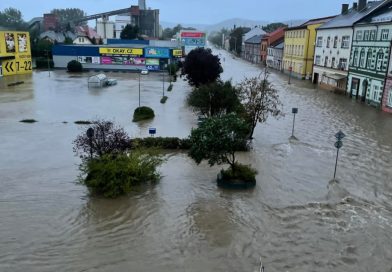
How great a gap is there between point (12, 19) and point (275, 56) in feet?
349

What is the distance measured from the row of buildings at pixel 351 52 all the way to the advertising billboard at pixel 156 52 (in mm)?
22140

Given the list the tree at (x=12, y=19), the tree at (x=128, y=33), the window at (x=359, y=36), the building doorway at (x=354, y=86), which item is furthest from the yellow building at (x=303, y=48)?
the tree at (x=12, y=19)

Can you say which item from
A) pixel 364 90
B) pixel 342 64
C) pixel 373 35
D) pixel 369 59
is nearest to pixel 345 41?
pixel 342 64

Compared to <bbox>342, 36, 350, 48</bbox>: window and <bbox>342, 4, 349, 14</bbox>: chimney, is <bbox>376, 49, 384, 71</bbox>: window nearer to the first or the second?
<bbox>342, 36, 350, 48</bbox>: window

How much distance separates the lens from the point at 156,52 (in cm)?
6669

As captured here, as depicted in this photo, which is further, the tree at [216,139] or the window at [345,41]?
the window at [345,41]

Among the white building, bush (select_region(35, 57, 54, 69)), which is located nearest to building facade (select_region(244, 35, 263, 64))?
Result: the white building

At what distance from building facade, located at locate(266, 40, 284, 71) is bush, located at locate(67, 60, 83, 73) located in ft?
125

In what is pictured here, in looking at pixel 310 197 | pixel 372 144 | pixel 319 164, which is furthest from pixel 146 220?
pixel 372 144

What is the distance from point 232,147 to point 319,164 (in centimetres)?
629

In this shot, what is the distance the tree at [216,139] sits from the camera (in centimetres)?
1527

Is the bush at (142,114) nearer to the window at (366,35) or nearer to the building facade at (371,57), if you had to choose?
the building facade at (371,57)

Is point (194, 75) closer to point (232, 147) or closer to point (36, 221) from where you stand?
point (232, 147)

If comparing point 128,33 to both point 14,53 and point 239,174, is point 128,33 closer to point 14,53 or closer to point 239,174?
point 14,53
